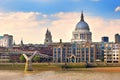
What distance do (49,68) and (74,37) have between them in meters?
74.3

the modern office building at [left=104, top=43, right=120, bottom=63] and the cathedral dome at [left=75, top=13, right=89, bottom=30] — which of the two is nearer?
the modern office building at [left=104, top=43, right=120, bottom=63]

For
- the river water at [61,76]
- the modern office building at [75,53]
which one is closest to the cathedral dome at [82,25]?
the modern office building at [75,53]

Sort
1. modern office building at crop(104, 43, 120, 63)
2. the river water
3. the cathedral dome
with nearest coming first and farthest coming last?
1. the river water
2. modern office building at crop(104, 43, 120, 63)
3. the cathedral dome

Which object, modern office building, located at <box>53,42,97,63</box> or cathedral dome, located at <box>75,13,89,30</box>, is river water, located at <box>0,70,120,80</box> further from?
cathedral dome, located at <box>75,13,89,30</box>

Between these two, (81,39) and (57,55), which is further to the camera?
(81,39)

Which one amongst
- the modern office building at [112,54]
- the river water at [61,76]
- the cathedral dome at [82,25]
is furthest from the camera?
the cathedral dome at [82,25]

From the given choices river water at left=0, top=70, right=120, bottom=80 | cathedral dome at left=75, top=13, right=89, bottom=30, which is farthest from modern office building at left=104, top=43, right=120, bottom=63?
river water at left=0, top=70, right=120, bottom=80

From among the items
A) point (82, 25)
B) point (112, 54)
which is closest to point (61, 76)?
point (112, 54)

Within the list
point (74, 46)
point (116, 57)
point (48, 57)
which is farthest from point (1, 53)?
point (116, 57)

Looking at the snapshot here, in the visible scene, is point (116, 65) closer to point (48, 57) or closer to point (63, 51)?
point (63, 51)

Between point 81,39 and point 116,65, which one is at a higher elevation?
point 81,39

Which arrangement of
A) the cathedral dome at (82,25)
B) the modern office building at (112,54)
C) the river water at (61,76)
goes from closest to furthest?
the river water at (61,76) < the modern office building at (112,54) < the cathedral dome at (82,25)

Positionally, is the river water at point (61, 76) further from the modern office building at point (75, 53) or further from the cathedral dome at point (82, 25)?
the cathedral dome at point (82, 25)

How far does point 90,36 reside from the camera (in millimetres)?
185000
